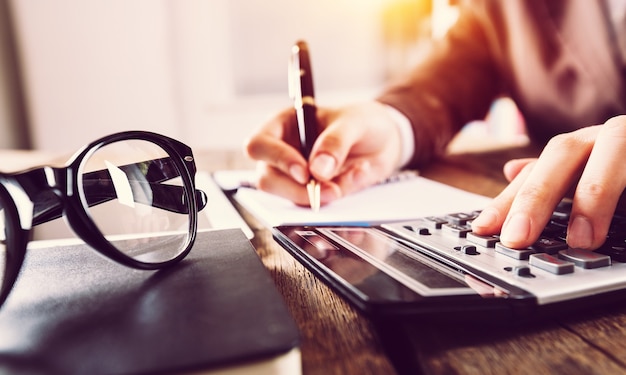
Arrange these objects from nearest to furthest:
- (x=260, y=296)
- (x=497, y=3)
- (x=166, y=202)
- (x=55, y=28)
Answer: (x=260, y=296)
(x=166, y=202)
(x=497, y=3)
(x=55, y=28)

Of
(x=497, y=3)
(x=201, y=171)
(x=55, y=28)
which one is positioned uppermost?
(x=55, y=28)

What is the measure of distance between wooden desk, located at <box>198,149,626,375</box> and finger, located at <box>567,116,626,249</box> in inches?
2.3

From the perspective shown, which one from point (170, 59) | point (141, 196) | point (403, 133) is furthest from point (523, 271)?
point (170, 59)

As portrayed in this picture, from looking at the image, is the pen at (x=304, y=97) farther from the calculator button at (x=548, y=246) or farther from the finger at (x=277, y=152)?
the calculator button at (x=548, y=246)

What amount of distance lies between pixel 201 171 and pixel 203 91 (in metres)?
1.72

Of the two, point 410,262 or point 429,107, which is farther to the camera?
point 429,107

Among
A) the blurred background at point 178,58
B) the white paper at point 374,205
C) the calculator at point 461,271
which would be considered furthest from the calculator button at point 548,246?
the blurred background at point 178,58

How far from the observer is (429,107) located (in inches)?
33.4

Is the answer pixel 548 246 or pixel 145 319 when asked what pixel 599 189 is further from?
pixel 145 319

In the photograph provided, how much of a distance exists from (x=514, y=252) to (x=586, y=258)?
0.04 m

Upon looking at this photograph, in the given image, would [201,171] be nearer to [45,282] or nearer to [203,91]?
[45,282]

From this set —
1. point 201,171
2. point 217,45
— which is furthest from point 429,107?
point 217,45

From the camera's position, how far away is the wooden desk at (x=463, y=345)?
198 mm

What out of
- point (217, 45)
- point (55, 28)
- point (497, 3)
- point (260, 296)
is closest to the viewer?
point (260, 296)
